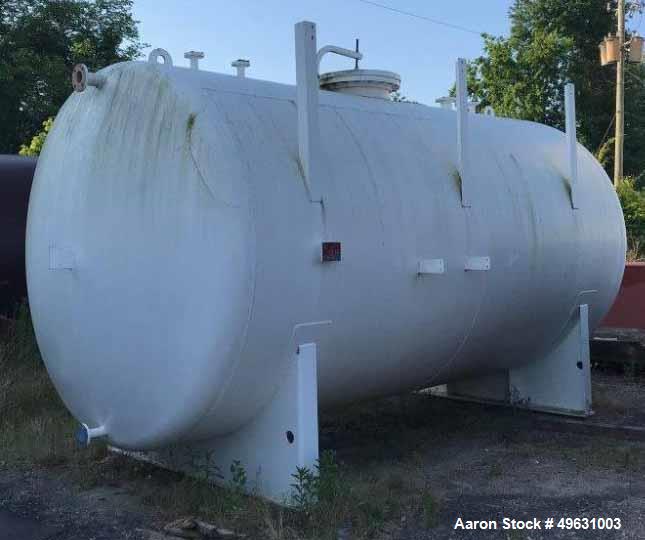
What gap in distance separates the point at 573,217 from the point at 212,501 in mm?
3432

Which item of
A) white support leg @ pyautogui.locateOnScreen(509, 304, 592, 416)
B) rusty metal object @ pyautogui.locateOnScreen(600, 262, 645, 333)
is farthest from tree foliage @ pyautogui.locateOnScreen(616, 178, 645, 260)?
white support leg @ pyautogui.locateOnScreen(509, 304, 592, 416)

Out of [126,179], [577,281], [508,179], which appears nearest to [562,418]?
[577,281]

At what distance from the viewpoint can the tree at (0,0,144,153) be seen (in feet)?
74.0

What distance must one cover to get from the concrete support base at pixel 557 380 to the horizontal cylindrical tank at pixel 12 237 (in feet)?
15.2

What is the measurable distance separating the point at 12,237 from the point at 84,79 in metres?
4.14

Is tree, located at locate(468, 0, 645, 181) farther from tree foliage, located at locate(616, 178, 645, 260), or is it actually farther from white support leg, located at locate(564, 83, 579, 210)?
white support leg, located at locate(564, 83, 579, 210)

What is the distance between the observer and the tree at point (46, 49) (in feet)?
74.0

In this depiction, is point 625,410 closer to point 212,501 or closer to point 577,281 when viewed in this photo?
point 577,281

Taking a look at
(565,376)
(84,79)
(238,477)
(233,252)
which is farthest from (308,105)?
(565,376)

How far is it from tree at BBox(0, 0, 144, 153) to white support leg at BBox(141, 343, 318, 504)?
19.8 meters

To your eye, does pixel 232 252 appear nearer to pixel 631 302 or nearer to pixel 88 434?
pixel 88 434

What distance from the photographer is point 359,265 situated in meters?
4.36

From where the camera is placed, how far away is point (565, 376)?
642 cm

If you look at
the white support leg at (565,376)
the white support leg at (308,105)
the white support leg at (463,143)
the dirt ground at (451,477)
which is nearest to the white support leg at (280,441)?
the dirt ground at (451,477)
